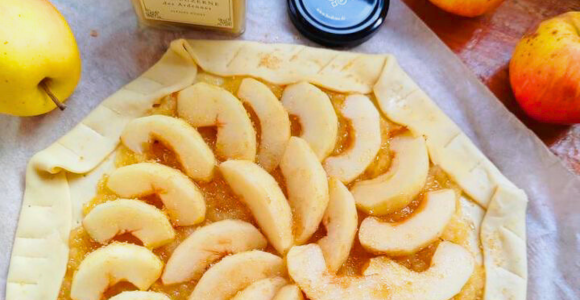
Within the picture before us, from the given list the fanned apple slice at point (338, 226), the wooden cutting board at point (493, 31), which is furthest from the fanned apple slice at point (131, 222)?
the wooden cutting board at point (493, 31)

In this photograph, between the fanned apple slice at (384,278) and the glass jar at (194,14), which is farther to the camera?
the glass jar at (194,14)

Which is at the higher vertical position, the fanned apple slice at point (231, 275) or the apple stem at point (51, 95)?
the apple stem at point (51, 95)

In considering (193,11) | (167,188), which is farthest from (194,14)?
(167,188)

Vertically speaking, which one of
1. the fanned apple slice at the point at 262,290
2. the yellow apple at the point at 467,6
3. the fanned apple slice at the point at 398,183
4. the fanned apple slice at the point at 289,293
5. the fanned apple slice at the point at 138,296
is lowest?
the fanned apple slice at the point at 138,296

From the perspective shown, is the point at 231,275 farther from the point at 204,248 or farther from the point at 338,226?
the point at 338,226

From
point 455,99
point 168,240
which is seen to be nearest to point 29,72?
point 168,240

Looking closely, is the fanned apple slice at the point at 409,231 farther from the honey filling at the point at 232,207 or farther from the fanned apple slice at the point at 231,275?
the fanned apple slice at the point at 231,275
